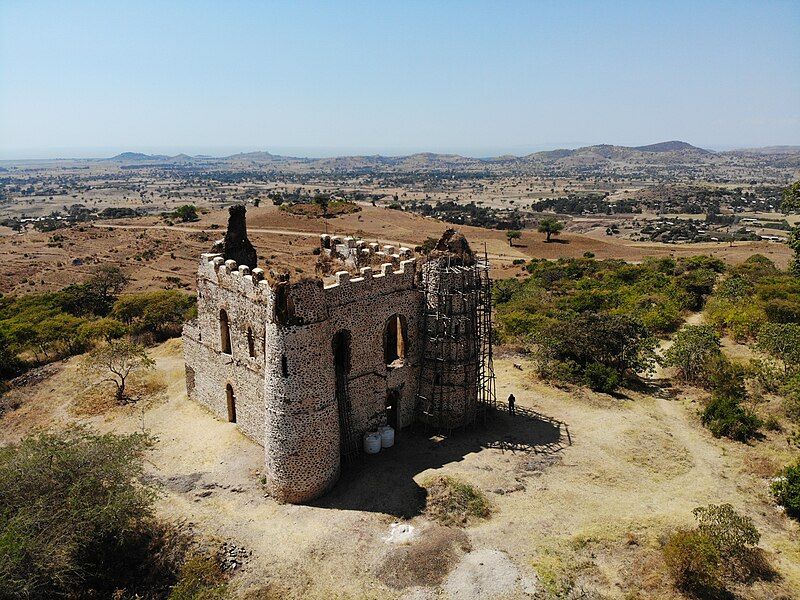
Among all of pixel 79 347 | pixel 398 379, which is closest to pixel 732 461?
pixel 398 379

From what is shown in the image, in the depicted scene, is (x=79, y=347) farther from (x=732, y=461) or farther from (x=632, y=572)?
(x=732, y=461)

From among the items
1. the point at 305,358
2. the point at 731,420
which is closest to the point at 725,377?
the point at 731,420

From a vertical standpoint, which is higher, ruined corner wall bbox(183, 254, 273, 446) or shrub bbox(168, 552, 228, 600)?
ruined corner wall bbox(183, 254, 273, 446)

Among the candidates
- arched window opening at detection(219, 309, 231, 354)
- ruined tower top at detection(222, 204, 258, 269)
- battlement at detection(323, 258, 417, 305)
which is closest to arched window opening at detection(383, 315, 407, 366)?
battlement at detection(323, 258, 417, 305)

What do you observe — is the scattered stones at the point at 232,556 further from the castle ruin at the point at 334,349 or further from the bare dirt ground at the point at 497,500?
the castle ruin at the point at 334,349

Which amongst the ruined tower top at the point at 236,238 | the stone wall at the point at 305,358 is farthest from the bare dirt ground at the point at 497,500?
the ruined tower top at the point at 236,238

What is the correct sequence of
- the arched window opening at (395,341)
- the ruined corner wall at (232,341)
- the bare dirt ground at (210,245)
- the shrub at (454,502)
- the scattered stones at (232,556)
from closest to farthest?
the scattered stones at (232,556) → the shrub at (454,502) → the ruined corner wall at (232,341) → the arched window opening at (395,341) → the bare dirt ground at (210,245)

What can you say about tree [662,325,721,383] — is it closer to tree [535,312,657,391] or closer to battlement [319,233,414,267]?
tree [535,312,657,391]
